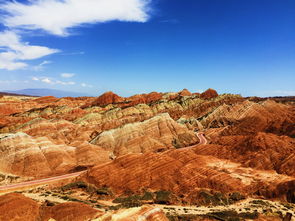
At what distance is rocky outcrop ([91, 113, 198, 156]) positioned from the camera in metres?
70.2

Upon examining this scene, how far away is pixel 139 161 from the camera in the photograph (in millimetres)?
47438

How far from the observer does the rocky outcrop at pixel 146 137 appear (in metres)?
70.2

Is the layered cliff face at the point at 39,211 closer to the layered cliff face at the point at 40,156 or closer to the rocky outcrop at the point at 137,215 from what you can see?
the rocky outcrop at the point at 137,215

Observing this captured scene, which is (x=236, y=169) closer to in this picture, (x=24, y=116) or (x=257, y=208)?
(x=257, y=208)

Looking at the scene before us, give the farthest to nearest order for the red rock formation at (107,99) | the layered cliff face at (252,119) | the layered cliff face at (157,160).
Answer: the red rock formation at (107,99)
the layered cliff face at (252,119)
the layered cliff face at (157,160)

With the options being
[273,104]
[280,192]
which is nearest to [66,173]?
[280,192]

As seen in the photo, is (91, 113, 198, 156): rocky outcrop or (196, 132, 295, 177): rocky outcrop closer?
(196, 132, 295, 177): rocky outcrop

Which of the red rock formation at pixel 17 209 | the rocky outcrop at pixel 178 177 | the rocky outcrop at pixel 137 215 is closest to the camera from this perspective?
the rocky outcrop at pixel 137 215

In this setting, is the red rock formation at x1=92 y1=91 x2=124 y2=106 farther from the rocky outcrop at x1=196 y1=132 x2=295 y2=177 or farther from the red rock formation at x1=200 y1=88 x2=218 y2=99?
the rocky outcrop at x1=196 y1=132 x2=295 y2=177

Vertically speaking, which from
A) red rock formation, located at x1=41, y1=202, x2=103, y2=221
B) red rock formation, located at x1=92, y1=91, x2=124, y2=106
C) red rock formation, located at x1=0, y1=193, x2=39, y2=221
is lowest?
red rock formation, located at x1=41, y1=202, x2=103, y2=221

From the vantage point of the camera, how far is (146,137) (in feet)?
242

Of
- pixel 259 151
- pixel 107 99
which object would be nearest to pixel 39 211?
pixel 259 151

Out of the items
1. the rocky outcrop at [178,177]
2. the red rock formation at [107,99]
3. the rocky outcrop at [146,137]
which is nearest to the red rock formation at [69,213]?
the rocky outcrop at [178,177]

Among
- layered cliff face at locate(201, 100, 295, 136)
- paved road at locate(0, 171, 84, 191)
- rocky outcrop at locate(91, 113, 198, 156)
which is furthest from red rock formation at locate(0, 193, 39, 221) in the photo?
layered cliff face at locate(201, 100, 295, 136)
